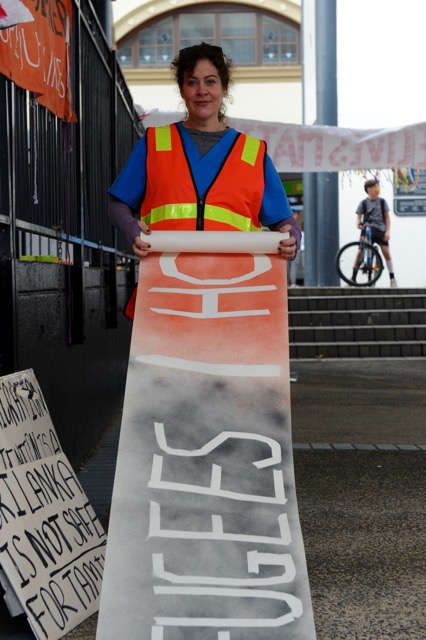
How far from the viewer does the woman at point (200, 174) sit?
12.2 feet

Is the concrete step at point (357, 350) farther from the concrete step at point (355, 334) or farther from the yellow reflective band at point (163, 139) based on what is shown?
the yellow reflective band at point (163, 139)

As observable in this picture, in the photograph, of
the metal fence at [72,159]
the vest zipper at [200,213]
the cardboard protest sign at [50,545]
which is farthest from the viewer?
the metal fence at [72,159]

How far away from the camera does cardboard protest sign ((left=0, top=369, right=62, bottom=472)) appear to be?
3.41m

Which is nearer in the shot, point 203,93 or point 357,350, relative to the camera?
point 203,93

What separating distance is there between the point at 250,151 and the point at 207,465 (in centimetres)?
118

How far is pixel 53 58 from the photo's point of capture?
17.0 feet

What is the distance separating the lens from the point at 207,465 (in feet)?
10.5

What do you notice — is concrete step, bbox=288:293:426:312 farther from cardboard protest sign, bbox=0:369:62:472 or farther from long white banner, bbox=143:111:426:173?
cardboard protest sign, bbox=0:369:62:472

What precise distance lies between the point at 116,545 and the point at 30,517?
44cm

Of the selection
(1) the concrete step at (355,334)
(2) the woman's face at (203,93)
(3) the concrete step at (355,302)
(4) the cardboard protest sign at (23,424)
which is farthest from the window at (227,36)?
(4) the cardboard protest sign at (23,424)

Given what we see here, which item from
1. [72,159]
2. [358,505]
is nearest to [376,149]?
[72,159]

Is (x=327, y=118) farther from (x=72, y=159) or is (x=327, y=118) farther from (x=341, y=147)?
(x=72, y=159)

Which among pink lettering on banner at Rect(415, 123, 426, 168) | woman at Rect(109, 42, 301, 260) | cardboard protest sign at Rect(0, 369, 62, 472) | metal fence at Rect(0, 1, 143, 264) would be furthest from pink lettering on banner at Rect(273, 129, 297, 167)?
cardboard protest sign at Rect(0, 369, 62, 472)

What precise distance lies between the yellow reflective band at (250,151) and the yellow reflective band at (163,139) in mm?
256
